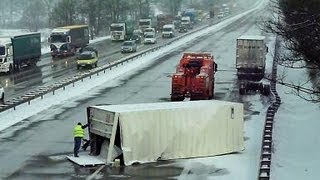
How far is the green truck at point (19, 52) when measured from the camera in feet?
185

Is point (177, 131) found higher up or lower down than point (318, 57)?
lower down

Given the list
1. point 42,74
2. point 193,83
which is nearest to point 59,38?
point 42,74

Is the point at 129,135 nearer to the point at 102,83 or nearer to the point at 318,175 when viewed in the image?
the point at 318,175

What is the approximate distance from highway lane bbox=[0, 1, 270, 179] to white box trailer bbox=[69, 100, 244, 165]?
863 millimetres

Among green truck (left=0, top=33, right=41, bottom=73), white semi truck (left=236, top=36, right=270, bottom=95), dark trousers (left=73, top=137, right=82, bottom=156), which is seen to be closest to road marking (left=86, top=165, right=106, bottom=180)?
dark trousers (left=73, top=137, right=82, bottom=156)

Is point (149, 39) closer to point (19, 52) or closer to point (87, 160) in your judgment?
point (19, 52)

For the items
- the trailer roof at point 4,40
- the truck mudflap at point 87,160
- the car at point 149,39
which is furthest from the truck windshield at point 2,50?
the car at point 149,39

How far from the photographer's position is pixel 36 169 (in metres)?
23.1

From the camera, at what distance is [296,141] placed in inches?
1153

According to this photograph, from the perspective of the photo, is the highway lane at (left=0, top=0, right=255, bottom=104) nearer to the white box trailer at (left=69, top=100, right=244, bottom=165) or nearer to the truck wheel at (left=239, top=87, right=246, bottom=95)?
the truck wheel at (left=239, top=87, right=246, bottom=95)

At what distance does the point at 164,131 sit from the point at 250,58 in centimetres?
3027

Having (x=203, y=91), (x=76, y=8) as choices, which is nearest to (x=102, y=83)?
(x=203, y=91)

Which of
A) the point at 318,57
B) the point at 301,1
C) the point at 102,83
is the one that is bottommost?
the point at 102,83

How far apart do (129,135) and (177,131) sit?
6.79 feet
